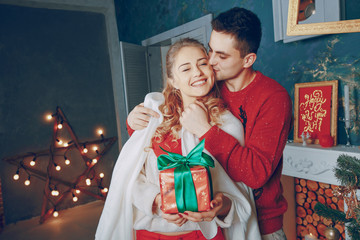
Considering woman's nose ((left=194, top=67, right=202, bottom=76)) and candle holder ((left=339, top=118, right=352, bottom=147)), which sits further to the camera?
candle holder ((left=339, top=118, right=352, bottom=147))

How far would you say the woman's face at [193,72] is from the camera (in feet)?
3.60

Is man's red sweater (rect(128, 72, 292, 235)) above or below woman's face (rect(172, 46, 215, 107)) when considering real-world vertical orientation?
below

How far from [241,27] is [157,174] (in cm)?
69

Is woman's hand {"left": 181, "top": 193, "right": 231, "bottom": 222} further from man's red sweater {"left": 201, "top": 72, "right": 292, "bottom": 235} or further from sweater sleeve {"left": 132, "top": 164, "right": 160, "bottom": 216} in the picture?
sweater sleeve {"left": 132, "top": 164, "right": 160, "bottom": 216}

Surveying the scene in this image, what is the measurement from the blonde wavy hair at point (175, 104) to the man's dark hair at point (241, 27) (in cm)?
13

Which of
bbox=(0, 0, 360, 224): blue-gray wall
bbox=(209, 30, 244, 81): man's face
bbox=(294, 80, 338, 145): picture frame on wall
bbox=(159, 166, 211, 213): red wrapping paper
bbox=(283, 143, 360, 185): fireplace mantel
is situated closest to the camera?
bbox=(159, 166, 211, 213): red wrapping paper

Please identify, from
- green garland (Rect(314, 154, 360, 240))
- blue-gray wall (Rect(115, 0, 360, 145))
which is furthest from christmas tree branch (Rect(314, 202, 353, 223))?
blue-gray wall (Rect(115, 0, 360, 145))

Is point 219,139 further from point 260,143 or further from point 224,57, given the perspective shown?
point 224,57

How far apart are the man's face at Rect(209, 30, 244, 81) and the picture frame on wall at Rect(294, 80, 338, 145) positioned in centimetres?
124

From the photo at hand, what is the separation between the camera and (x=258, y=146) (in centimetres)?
95

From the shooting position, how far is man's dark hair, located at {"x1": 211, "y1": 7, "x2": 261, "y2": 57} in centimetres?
110

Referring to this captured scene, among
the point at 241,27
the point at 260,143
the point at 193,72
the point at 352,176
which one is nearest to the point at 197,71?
the point at 193,72

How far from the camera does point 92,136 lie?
4.22m

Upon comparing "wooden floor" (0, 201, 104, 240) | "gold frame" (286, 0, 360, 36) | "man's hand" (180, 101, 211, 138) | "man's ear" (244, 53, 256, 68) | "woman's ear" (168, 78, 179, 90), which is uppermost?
"gold frame" (286, 0, 360, 36)
